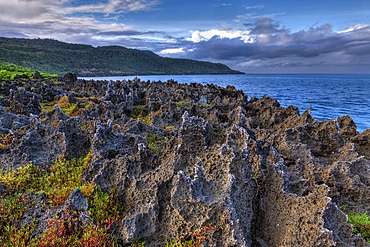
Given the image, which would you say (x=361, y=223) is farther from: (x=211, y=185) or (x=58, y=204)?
(x=58, y=204)

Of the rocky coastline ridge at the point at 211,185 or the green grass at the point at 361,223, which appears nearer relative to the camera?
the rocky coastline ridge at the point at 211,185

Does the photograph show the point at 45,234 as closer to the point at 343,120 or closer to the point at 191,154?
the point at 191,154

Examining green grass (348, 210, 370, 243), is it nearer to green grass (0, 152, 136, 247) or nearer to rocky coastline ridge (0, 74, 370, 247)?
rocky coastline ridge (0, 74, 370, 247)

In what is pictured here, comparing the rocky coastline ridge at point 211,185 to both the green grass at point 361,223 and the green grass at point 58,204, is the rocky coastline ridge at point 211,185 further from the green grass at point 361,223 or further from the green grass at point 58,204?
the green grass at point 361,223

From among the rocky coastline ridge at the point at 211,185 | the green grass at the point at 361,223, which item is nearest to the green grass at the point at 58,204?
the rocky coastline ridge at the point at 211,185

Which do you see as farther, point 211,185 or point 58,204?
point 58,204

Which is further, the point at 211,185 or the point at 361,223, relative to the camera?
the point at 361,223

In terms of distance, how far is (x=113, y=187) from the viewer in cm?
695

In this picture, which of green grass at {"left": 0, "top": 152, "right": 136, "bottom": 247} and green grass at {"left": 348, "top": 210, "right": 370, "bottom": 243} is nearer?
Result: green grass at {"left": 0, "top": 152, "right": 136, "bottom": 247}

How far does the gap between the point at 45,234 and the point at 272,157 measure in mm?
7856

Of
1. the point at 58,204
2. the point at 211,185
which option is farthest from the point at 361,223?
the point at 58,204

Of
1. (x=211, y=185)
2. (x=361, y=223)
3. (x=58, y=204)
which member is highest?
(x=211, y=185)

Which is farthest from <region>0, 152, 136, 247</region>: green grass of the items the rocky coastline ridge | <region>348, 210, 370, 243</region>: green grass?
<region>348, 210, 370, 243</region>: green grass

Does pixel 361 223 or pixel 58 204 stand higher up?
pixel 58 204
